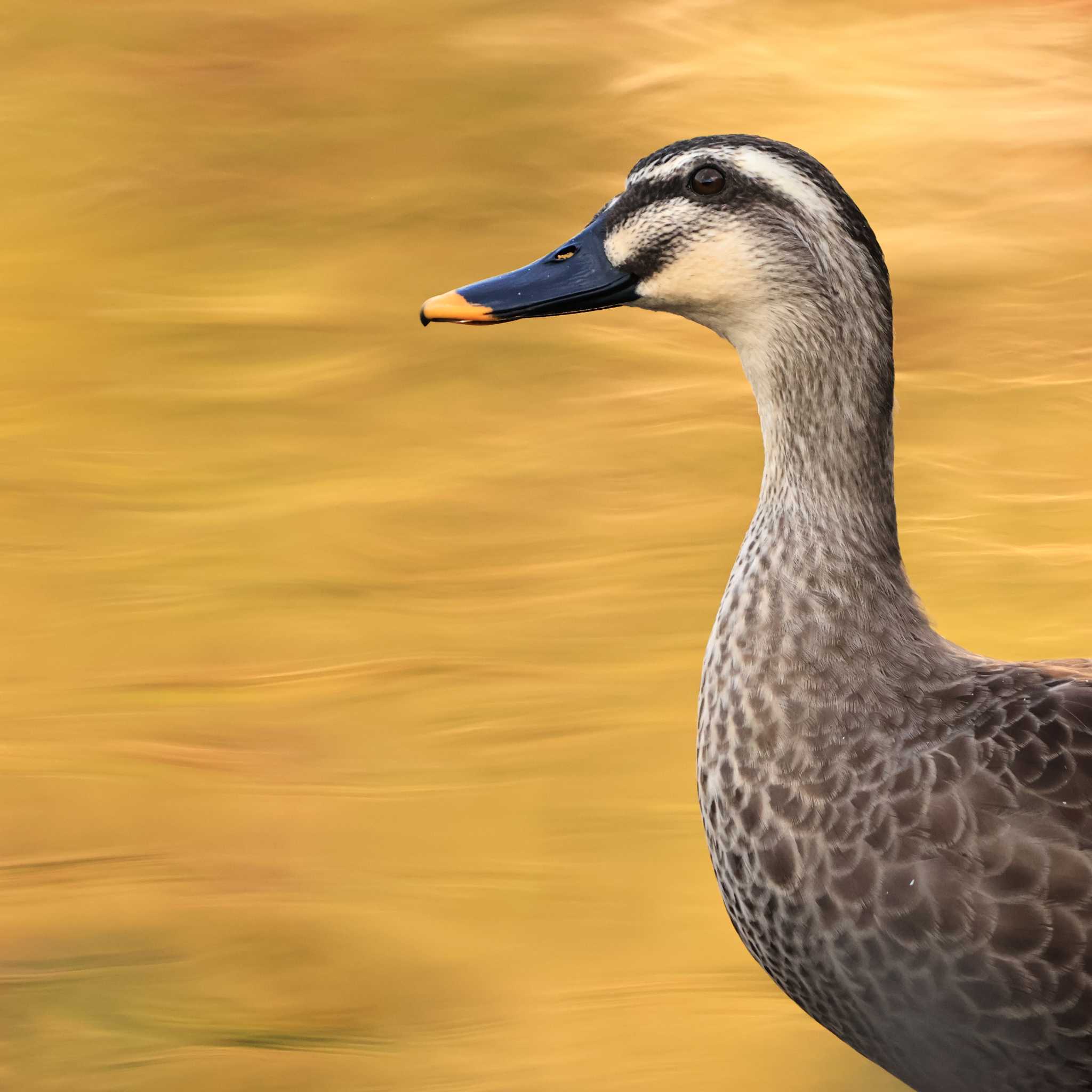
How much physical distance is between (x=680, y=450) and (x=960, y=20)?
2715mm

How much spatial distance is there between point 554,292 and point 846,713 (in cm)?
61

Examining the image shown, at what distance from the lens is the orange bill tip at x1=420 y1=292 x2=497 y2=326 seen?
76.0 inches

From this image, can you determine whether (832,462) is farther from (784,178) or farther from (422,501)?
(422,501)

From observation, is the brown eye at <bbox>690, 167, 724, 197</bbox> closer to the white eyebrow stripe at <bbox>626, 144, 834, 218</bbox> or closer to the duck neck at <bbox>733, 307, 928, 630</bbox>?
the white eyebrow stripe at <bbox>626, 144, 834, 218</bbox>

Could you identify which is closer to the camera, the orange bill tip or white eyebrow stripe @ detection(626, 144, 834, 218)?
white eyebrow stripe @ detection(626, 144, 834, 218)

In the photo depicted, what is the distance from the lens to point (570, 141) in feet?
17.0

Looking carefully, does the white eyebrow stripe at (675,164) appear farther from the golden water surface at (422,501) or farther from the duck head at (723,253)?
the golden water surface at (422,501)

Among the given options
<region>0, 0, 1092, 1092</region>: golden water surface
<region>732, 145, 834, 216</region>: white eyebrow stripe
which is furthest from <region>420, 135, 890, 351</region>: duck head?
<region>0, 0, 1092, 1092</region>: golden water surface

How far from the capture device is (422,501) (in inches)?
149

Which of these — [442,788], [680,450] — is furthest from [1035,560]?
[442,788]

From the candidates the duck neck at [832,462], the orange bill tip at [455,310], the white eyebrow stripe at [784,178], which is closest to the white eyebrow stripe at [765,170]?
the white eyebrow stripe at [784,178]

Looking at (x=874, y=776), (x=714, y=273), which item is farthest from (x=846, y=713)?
(x=714, y=273)

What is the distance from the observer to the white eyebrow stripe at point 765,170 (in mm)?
1798

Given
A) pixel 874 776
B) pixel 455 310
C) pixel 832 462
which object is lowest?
pixel 874 776
